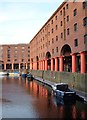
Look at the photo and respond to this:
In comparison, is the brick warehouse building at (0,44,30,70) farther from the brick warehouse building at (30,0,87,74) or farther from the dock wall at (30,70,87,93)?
the dock wall at (30,70,87,93)

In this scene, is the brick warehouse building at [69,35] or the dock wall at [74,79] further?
the brick warehouse building at [69,35]

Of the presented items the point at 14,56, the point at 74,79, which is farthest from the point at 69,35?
the point at 14,56

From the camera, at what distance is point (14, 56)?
160625 millimetres

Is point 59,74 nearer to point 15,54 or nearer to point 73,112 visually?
point 73,112

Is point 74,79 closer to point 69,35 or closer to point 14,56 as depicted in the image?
point 69,35

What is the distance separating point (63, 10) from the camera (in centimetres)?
5747

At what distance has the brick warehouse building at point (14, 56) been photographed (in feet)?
523

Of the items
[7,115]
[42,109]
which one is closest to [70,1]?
[42,109]

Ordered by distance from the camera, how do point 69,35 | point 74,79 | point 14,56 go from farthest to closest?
point 14,56
point 69,35
point 74,79

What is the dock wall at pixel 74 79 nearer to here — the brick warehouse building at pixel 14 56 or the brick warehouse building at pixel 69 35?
the brick warehouse building at pixel 69 35

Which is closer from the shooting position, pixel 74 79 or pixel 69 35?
pixel 74 79

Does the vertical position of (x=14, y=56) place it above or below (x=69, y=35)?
above

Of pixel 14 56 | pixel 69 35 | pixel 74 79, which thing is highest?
pixel 14 56

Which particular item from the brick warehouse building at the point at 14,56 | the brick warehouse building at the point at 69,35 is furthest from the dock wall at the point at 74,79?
the brick warehouse building at the point at 14,56
